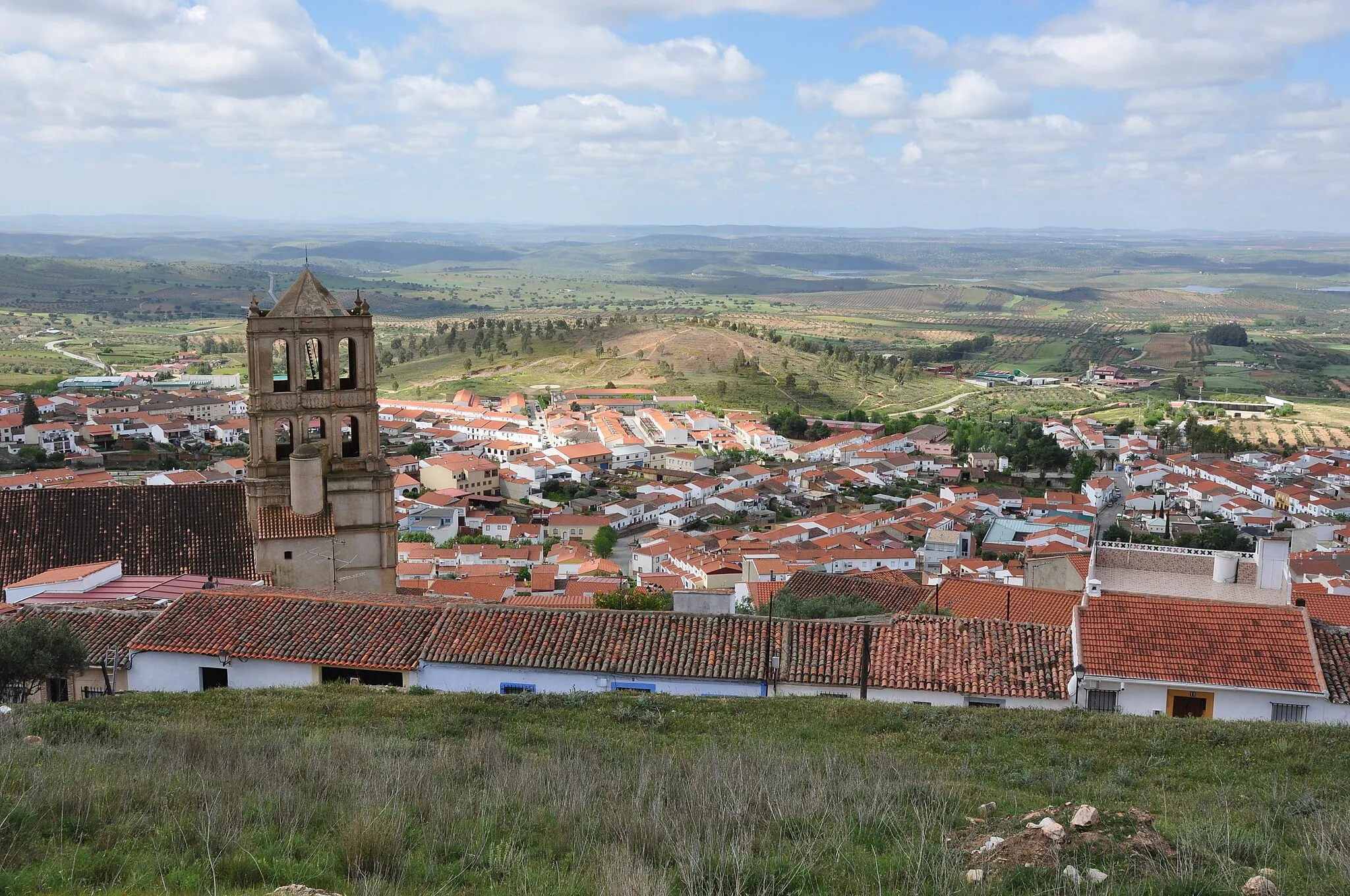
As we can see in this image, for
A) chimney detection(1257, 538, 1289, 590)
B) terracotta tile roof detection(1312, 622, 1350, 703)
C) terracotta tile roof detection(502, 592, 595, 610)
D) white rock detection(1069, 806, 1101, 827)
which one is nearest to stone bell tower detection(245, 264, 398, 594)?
terracotta tile roof detection(502, 592, 595, 610)

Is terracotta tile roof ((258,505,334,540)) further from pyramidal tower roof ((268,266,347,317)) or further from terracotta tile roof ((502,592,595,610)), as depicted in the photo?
terracotta tile roof ((502,592,595,610))

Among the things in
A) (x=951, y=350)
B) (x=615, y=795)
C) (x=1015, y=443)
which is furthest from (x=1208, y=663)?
(x=951, y=350)

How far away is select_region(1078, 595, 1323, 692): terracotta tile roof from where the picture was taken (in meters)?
13.7

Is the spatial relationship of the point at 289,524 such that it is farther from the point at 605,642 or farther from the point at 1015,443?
the point at 1015,443

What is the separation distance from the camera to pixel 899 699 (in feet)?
45.9

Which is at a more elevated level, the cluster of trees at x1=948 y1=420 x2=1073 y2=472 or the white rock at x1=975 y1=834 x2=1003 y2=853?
the white rock at x1=975 y1=834 x2=1003 y2=853

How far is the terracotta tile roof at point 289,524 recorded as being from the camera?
18281 mm

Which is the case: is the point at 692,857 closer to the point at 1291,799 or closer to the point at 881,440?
the point at 1291,799

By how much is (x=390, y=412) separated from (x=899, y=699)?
3128 inches

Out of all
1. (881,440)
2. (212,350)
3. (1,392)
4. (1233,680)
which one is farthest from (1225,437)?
(212,350)

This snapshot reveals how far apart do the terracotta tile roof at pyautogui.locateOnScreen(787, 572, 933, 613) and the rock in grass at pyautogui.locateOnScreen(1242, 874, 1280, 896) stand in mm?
15538

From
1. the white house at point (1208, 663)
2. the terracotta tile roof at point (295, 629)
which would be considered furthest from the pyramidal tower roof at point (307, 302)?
the white house at point (1208, 663)

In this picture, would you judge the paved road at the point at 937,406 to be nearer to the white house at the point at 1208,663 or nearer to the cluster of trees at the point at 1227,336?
the cluster of trees at the point at 1227,336

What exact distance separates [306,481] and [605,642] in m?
6.54
